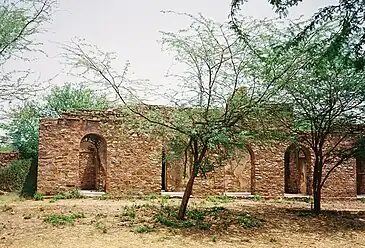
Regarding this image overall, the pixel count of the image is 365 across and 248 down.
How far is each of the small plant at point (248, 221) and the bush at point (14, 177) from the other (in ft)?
28.3

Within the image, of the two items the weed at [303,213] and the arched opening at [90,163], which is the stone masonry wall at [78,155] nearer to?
the arched opening at [90,163]

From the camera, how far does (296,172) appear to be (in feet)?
68.1

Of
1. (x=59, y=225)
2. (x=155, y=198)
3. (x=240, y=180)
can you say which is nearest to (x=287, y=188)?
(x=240, y=180)

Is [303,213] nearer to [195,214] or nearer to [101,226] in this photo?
[195,214]

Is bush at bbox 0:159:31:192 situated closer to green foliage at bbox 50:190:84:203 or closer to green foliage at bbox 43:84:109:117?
green foliage at bbox 50:190:84:203

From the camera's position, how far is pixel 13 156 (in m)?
17.6

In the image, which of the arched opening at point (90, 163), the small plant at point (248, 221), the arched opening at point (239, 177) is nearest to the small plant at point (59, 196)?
the arched opening at point (90, 163)

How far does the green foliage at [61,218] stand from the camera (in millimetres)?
9938

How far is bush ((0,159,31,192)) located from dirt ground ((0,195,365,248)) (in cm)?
358

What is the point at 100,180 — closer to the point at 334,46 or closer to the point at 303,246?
the point at 303,246

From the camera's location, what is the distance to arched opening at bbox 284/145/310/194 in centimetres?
2021

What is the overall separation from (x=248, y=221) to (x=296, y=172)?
10.5 metres

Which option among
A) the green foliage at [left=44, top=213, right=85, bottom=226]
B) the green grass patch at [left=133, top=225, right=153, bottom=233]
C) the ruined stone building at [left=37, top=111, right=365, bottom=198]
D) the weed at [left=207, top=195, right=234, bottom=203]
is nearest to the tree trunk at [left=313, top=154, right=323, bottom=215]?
the ruined stone building at [left=37, top=111, right=365, bottom=198]

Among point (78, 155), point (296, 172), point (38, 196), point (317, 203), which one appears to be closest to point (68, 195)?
point (38, 196)
